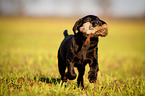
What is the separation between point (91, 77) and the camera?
3715mm

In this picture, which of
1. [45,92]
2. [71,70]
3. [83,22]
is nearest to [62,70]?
[71,70]

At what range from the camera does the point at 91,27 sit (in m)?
3.46

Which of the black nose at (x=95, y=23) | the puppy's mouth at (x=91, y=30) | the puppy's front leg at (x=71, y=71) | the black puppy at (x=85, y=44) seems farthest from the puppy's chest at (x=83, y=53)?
the black nose at (x=95, y=23)

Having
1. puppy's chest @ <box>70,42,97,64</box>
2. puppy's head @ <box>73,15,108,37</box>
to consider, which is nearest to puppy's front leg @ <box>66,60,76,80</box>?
puppy's chest @ <box>70,42,97,64</box>

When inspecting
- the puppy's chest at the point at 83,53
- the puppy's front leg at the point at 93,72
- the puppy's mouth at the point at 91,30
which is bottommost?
the puppy's front leg at the point at 93,72

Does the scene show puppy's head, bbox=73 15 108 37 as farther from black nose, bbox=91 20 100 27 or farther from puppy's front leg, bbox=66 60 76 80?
puppy's front leg, bbox=66 60 76 80

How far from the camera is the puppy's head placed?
11.2 ft

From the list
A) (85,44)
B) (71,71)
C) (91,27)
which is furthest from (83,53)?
(91,27)

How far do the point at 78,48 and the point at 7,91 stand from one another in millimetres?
1531

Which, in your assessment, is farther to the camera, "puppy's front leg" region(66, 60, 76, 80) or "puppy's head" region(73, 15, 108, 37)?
"puppy's front leg" region(66, 60, 76, 80)

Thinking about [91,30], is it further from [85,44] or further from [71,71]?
[71,71]

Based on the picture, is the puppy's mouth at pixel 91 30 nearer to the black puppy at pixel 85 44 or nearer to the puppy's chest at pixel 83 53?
the black puppy at pixel 85 44

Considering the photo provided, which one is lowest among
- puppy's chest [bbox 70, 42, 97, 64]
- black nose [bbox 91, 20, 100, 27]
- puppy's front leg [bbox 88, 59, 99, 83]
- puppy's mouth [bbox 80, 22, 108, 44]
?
puppy's front leg [bbox 88, 59, 99, 83]

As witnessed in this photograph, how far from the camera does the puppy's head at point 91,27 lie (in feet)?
11.2
